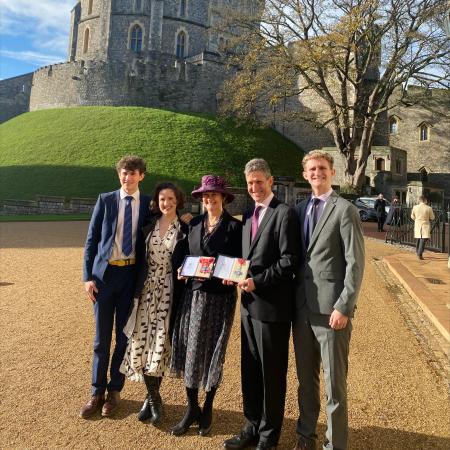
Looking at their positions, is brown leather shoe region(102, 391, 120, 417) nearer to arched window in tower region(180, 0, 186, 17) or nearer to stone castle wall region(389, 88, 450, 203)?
stone castle wall region(389, 88, 450, 203)

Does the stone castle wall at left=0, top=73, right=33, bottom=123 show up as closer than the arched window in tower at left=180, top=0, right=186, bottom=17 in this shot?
No

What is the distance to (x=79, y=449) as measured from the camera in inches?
101

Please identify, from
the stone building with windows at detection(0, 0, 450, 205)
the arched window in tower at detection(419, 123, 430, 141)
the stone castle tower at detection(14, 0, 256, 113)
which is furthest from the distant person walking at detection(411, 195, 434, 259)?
the arched window in tower at detection(419, 123, 430, 141)

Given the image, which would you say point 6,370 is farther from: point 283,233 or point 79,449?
point 283,233

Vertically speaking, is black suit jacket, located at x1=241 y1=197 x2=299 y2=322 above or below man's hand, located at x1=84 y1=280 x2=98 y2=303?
above

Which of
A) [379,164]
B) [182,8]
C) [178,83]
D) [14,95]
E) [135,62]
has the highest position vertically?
[182,8]

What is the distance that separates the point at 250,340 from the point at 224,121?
98.6 feet

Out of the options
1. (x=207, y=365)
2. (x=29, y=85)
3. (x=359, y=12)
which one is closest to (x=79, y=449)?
(x=207, y=365)

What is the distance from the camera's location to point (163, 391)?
11.1ft

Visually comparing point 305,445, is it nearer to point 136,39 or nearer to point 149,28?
point 149,28

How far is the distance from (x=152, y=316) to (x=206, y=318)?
0.49 meters


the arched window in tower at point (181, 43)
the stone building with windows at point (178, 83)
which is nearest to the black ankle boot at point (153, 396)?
the stone building with windows at point (178, 83)

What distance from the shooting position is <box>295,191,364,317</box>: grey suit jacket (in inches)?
95.1

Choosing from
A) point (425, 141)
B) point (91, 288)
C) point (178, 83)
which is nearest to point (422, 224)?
point (91, 288)
